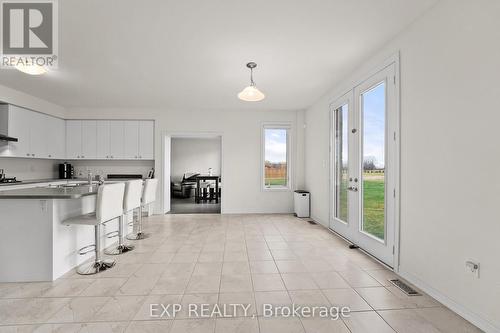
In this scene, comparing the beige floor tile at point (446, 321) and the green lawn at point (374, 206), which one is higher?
the green lawn at point (374, 206)

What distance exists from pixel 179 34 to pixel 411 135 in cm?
289

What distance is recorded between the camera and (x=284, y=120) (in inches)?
252

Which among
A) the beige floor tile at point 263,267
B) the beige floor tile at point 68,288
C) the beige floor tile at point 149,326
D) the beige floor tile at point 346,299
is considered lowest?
the beige floor tile at point 68,288

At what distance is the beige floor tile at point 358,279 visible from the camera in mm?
2527

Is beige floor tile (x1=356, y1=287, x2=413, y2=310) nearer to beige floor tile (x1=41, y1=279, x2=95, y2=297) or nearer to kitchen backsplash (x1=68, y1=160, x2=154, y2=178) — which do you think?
beige floor tile (x1=41, y1=279, x2=95, y2=297)

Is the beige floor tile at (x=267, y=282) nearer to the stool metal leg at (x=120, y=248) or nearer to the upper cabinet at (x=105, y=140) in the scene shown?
the stool metal leg at (x=120, y=248)

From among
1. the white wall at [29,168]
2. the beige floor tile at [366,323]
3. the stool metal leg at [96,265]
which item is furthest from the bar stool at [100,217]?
the white wall at [29,168]

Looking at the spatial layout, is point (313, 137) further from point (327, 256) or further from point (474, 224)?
point (474, 224)

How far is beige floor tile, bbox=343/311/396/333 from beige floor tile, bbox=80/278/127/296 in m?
2.24

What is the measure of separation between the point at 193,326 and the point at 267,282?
0.95 metres

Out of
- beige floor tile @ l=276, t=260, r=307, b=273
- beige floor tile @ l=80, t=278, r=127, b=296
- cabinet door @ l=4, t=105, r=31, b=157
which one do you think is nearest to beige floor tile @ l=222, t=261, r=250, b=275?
beige floor tile @ l=276, t=260, r=307, b=273

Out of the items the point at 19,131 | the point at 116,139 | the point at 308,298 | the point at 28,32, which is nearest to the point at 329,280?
the point at 308,298

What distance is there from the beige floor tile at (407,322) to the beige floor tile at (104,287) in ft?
8.44

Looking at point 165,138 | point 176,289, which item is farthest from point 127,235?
point 165,138
